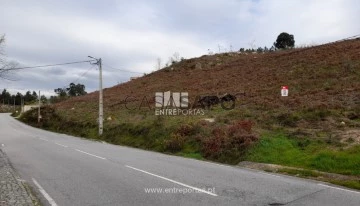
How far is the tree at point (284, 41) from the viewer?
57.9 metres

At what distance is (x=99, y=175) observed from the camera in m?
12.8

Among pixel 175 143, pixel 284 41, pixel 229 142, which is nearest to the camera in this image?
pixel 229 142

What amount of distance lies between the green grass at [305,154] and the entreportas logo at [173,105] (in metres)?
11.1

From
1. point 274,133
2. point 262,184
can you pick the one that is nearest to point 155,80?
point 274,133

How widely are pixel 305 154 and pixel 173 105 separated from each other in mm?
19689

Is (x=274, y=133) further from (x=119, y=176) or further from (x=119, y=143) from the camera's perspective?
(x=119, y=143)

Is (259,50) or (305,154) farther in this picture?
(259,50)

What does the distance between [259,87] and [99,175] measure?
21.9 m

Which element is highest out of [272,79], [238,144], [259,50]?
[259,50]

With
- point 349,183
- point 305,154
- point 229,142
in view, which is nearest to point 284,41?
point 229,142

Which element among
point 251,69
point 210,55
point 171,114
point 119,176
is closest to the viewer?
point 119,176

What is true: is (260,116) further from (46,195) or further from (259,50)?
(259,50)

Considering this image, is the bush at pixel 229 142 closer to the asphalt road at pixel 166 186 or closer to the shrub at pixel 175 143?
the shrub at pixel 175 143

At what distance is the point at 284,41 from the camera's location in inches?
2303
